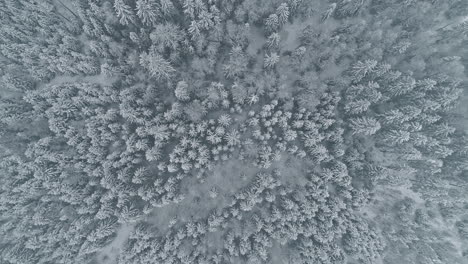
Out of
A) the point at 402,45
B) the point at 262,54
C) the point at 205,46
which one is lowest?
the point at 402,45

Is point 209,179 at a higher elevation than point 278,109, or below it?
below

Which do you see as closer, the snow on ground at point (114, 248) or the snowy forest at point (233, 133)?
the snowy forest at point (233, 133)

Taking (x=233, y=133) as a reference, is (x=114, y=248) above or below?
below

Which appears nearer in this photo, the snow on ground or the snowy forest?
the snowy forest

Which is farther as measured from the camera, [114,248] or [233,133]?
[114,248]

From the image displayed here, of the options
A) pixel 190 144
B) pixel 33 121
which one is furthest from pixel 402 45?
pixel 33 121

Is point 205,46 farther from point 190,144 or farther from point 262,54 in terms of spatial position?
point 190,144

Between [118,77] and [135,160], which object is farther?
[118,77]
